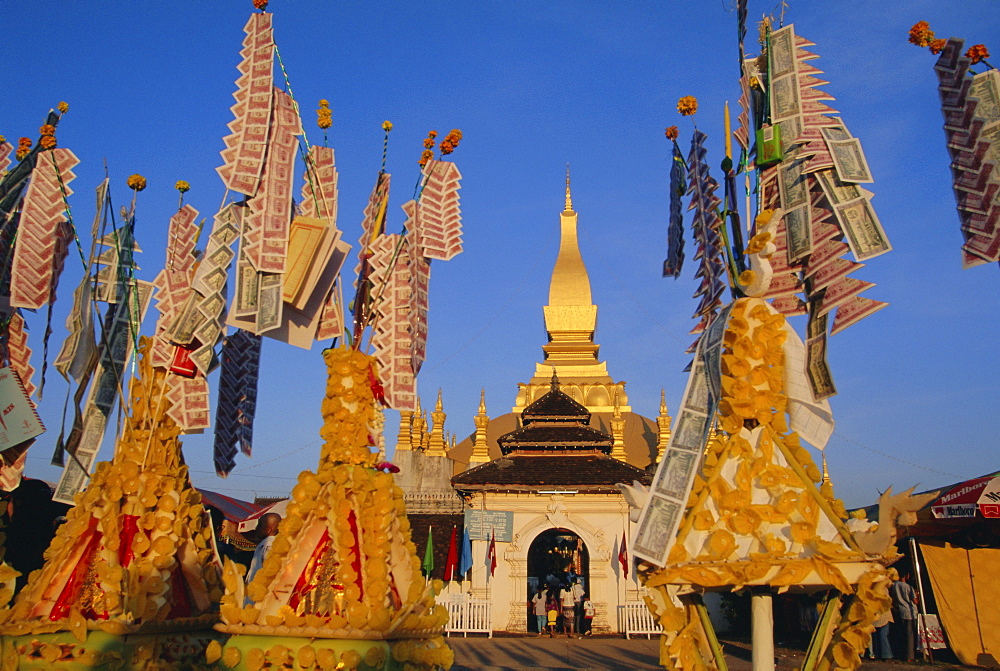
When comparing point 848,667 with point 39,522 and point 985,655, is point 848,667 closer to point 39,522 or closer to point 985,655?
point 985,655

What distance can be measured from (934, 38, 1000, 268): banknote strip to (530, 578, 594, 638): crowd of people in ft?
57.1

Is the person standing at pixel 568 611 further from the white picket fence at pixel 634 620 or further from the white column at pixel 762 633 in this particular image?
the white column at pixel 762 633

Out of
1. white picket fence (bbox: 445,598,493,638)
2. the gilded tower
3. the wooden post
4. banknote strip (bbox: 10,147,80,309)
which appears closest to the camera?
the wooden post

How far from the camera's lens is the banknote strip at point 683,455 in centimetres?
715

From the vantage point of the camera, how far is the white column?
7090 millimetres

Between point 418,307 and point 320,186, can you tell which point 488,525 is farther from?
point 320,186

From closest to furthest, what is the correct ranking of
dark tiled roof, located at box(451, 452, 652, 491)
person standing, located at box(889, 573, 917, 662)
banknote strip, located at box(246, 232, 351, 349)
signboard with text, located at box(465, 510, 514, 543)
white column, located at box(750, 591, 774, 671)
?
white column, located at box(750, 591, 774, 671) → banknote strip, located at box(246, 232, 351, 349) → person standing, located at box(889, 573, 917, 662) → signboard with text, located at box(465, 510, 514, 543) → dark tiled roof, located at box(451, 452, 652, 491)

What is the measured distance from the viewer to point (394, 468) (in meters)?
8.91

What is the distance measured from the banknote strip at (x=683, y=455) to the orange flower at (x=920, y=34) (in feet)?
11.5

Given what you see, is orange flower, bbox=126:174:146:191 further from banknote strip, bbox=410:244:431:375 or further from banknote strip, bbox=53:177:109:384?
banknote strip, bbox=410:244:431:375

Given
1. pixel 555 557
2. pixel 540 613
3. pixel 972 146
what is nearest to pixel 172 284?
pixel 972 146

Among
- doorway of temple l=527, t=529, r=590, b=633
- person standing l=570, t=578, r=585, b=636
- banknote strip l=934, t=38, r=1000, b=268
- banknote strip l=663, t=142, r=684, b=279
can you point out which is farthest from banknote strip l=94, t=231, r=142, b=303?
doorway of temple l=527, t=529, r=590, b=633

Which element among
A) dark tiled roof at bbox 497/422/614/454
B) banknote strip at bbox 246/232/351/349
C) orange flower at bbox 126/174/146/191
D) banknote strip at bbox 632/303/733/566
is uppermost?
orange flower at bbox 126/174/146/191

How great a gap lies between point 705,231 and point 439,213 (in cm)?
308
